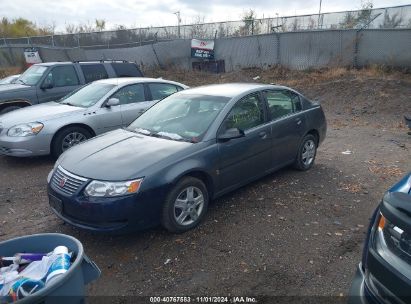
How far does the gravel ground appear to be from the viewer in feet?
11.0

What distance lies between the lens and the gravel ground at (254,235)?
334 cm

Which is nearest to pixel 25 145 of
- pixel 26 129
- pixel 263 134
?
pixel 26 129

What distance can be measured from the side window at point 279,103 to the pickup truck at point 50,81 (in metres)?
5.76

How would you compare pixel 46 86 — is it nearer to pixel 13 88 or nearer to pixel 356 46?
pixel 13 88

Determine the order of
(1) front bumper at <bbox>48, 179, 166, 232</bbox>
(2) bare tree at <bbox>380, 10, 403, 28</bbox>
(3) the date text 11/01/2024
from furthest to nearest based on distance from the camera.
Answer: (2) bare tree at <bbox>380, 10, 403, 28</bbox>, (1) front bumper at <bbox>48, 179, 166, 232</bbox>, (3) the date text 11/01/2024

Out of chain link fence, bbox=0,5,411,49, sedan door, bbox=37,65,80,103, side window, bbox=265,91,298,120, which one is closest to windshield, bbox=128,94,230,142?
side window, bbox=265,91,298,120

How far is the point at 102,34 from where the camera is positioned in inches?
916

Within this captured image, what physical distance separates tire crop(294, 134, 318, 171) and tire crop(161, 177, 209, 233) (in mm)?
2188

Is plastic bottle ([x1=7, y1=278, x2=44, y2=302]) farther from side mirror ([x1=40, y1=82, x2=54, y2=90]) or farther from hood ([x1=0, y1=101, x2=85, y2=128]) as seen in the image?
side mirror ([x1=40, y1=82, x2=54, y2=90])

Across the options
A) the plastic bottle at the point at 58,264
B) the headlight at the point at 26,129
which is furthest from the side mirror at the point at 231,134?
the headlight at the point at 26,129

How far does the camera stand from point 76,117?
6.77m

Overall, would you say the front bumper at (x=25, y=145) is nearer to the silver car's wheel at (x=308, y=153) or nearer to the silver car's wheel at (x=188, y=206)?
the silver car's wheel at (x=188, y=206)

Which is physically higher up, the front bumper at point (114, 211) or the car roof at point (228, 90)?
the car roof at point (228, 90)

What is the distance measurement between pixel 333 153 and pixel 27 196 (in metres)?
5.50
